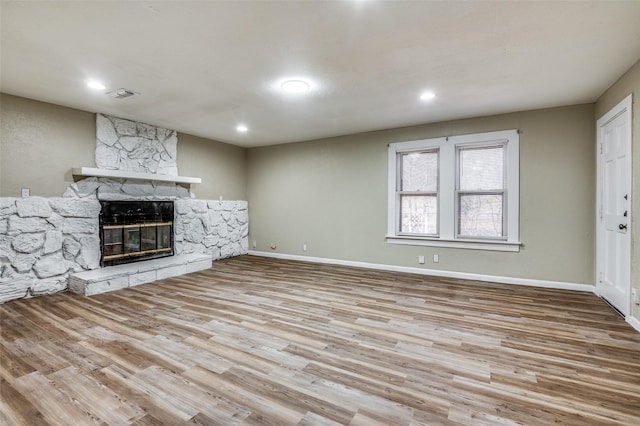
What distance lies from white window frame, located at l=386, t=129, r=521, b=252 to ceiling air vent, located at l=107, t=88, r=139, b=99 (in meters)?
3.85

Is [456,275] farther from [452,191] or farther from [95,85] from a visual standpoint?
[95,85]

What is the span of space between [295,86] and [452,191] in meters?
2.92

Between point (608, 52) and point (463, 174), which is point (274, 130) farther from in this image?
point (608, 52)

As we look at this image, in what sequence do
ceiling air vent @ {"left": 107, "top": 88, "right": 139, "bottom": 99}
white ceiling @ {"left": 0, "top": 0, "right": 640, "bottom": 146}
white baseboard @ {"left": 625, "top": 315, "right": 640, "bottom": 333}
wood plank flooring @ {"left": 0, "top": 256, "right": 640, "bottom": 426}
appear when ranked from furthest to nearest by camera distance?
ceiling air vent @ {"left": 107, "top": 88, "right": 139, "bottom": 99}
white baseboard @ {"left": 625, "top": 315, "right": 640, "bottom": 333}
white ceiling @ {"left": 0, "top": 0, "right": 640, "bottom": 146}
wood plank flooring @ {"left": 0, "top": 256, "right": 640, "bottom": 426}

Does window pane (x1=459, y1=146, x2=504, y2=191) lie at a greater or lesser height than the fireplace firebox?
greater

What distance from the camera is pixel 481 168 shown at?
4.51 m

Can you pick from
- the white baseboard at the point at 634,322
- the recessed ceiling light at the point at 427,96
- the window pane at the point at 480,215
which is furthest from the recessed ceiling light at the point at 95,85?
the white baseboard at the point at 634,322

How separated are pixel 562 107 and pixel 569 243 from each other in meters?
1.84

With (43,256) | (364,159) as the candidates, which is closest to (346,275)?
(364,159)

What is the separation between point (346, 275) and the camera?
15.8ft

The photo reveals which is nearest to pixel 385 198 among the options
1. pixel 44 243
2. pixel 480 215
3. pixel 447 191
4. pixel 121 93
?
pixel 447 191

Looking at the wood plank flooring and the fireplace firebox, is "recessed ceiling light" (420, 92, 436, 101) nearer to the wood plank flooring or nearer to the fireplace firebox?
the wood plank flooring

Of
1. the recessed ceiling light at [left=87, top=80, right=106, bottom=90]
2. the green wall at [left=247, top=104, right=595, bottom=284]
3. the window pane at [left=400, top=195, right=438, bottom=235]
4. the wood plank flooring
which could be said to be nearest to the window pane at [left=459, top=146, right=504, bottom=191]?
the green wall at [left=247, top=104, right=595, bottom=284]

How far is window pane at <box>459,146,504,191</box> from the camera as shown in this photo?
440cm
